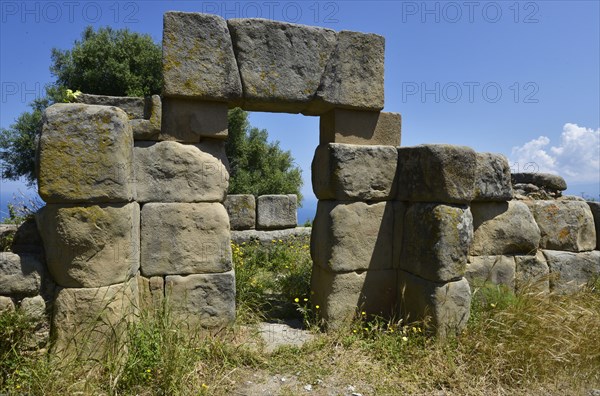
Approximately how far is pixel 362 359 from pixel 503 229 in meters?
2.13

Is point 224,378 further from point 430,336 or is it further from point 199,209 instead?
point 430,336

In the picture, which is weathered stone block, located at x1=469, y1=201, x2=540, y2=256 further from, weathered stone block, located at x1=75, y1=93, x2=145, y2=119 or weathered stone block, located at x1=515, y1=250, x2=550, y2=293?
weathered stone block, located at x1=75, y1=93, x2=145, y2=119

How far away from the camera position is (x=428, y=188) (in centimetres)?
370

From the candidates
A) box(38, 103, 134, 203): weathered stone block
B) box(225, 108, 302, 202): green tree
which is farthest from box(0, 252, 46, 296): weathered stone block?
box(225, 108, 302, 202): green tree

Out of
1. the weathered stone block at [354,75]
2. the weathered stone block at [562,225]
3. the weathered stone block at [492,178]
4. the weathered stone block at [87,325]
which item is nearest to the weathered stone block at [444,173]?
the weathered stone block at [492,178]

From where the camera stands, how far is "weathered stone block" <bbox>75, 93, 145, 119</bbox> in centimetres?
336

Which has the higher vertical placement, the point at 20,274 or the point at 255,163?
the point at 255,163

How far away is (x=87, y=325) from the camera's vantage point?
2844 mm

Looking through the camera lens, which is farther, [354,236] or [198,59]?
[354,236]

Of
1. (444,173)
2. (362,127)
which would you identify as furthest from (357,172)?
(444,173)

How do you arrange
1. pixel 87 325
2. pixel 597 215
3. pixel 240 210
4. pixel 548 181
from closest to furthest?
1. pixel 87 325
2. pixel 597 215
3. pixel 548 181
4. pixel 240 210

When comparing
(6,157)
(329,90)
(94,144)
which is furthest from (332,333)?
(6,157)

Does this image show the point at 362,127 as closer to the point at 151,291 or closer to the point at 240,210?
the point at 151,291

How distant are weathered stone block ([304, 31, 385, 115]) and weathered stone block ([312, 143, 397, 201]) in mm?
458
